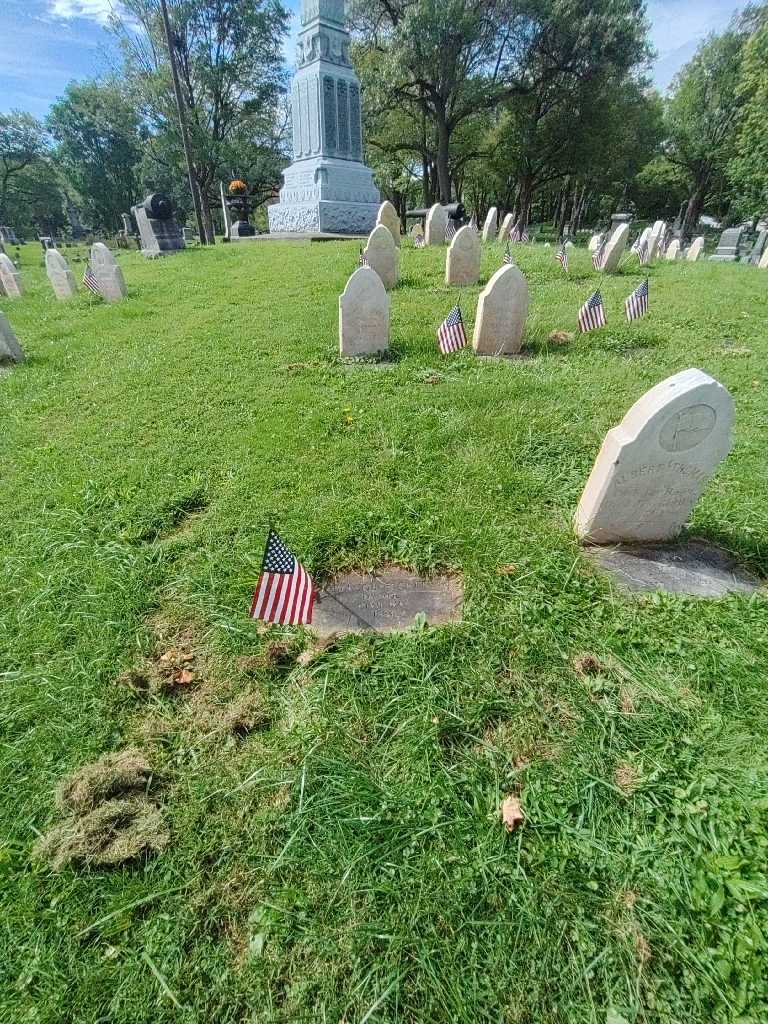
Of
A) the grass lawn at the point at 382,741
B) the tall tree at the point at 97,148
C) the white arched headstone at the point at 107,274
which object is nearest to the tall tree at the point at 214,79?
the tall tree at the point at 97,148

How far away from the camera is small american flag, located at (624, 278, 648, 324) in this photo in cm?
702

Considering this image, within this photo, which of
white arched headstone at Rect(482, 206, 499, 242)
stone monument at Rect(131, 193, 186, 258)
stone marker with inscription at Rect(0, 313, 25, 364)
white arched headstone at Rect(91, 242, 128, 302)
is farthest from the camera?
stone monument at Rect(131, 193, 186, 258)

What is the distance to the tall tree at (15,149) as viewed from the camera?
155 ft

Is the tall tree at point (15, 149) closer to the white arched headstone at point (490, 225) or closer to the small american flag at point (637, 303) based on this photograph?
the white arched headstone at point (490, 225)

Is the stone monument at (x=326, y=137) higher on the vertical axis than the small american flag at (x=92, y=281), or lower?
higher

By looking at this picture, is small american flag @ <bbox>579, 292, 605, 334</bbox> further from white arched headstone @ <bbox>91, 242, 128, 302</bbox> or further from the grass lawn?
white arched headstone @ <bbox>91, 242, 128, 302</bbox>

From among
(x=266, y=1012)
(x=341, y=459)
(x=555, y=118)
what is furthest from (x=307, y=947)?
(x=555, y=118)

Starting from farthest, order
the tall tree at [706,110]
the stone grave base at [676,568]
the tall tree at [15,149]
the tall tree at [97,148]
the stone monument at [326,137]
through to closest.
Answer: the tall tree at [15,149], the tall tree at [97,148], the tall tree at [706,110], the stone monument at [326,137], the stone grave base at [676,568]

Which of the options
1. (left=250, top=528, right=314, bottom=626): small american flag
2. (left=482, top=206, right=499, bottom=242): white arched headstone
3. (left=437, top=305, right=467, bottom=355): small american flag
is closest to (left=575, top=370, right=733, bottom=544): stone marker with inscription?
(left=250, top=528, right=314, bottom=626): small american flag

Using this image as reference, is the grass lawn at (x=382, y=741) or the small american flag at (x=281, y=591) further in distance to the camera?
the small american flag at (x=281, y=591)

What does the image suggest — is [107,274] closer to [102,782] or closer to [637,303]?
[637,303]

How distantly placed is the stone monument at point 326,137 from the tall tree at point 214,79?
12828mm

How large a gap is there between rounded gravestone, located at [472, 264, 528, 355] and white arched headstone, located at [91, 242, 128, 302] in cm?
793

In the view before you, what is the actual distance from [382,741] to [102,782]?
1105 mm
